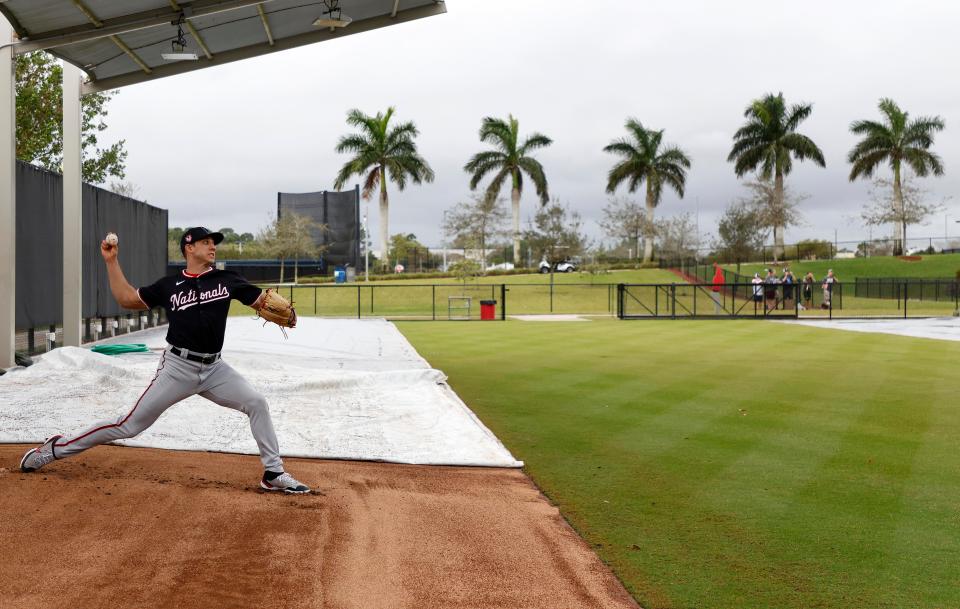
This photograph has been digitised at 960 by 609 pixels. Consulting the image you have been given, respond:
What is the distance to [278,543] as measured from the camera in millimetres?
4930

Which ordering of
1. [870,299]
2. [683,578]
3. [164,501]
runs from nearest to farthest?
[683,578], [164,501], [870,299]

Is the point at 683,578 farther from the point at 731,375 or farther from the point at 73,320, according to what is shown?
the point at 73,320

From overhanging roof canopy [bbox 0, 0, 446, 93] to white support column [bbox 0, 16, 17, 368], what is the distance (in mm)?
367

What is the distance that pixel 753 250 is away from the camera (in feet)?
224

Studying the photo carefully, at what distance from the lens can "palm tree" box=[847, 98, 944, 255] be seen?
65000 mm

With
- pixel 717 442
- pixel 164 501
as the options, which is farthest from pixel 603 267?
pixel 164 501

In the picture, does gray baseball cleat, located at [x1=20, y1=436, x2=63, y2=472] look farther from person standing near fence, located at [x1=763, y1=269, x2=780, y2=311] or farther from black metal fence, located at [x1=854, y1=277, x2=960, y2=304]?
black metal fence, located at [x1=854, y1=277, x2=960, y2=304]

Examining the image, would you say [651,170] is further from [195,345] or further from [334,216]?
[195,345]

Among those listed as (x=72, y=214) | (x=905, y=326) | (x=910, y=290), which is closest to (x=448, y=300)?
(x=905, y=326)

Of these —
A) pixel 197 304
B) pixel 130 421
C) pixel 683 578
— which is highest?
pixel 197 304

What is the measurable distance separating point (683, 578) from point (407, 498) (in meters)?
2.35

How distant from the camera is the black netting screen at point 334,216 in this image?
63.3 m

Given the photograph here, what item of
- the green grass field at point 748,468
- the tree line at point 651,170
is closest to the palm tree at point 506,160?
the tree line at point 651,170

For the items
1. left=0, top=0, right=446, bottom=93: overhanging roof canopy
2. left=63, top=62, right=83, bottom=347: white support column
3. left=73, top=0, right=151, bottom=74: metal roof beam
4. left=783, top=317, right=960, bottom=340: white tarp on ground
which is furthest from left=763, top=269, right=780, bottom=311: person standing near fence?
left=63, top=62, right=83, bottom=347: white support column
